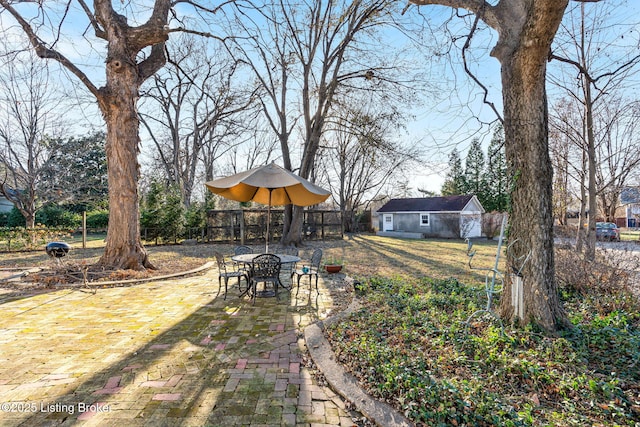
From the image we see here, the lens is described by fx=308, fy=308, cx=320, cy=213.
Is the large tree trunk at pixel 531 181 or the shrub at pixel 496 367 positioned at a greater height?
the large tree trunk at pixel 531 181

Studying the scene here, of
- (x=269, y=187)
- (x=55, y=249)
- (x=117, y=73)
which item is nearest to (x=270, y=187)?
(x=269, y=187)

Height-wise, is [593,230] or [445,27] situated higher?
[445,27]

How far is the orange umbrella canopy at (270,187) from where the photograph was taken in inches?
199

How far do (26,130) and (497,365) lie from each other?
62.3 feet

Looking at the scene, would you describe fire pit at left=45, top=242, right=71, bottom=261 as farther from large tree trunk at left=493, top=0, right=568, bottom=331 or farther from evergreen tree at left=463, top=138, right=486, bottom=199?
evergreen tree at left=463, top=138, right=486, bottom=199

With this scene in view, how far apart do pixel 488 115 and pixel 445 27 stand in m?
1.79

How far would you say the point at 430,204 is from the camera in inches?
982

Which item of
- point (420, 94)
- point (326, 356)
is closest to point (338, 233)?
point (420, 94)

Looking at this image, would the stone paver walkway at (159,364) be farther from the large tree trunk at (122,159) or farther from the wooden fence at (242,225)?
the wooden fence at (242,225)

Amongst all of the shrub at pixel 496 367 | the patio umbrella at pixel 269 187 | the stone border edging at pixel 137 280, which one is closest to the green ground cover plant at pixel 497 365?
the shrub at pixel 496 367

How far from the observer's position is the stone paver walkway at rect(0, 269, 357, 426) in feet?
7.57

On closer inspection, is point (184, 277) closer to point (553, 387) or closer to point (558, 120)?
point (553, 387)

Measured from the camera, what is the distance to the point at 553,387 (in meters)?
2.41

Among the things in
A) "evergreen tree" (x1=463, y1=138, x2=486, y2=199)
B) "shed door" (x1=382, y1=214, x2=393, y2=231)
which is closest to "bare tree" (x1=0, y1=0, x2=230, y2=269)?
"shed door" (x1=382, y1=214, x2=393, y2=231)
